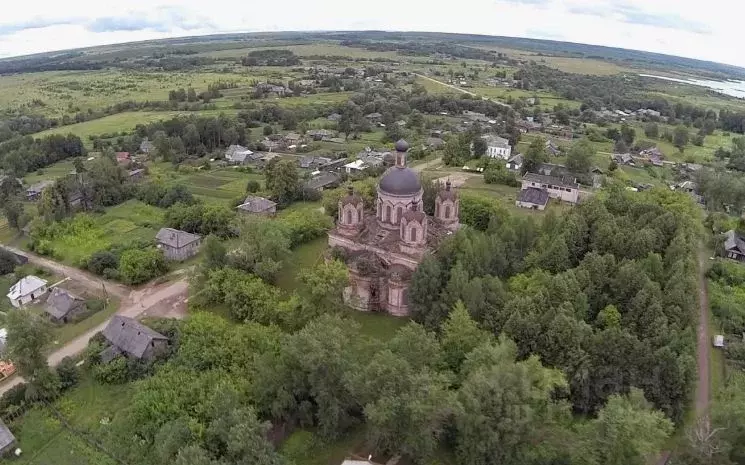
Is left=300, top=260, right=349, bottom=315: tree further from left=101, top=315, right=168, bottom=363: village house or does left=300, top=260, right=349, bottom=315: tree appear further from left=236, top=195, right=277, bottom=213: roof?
left=236, top=195, right=277, bottom=213: roof

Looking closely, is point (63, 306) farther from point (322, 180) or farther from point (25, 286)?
point (322, 180)

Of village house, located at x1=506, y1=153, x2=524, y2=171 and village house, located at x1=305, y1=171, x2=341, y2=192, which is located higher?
village house, located at x1=506, y1=153, x2=524, y2=171

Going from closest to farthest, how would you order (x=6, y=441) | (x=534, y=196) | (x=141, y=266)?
1. (x=6, y=441)
2. (x=141, y=266)
3. (x=534, y=196)

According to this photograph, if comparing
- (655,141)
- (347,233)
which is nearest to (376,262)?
(347,233)

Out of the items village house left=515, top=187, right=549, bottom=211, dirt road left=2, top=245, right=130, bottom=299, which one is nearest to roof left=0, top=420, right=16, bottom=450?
dirt road left=2, top=245, right=130, bottom=299

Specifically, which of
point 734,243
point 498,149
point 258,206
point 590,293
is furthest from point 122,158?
point 734,243

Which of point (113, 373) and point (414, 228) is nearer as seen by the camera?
point (113, 373)

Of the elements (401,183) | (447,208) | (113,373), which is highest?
(401,183)

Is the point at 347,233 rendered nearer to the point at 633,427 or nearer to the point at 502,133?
the point at 633,427
